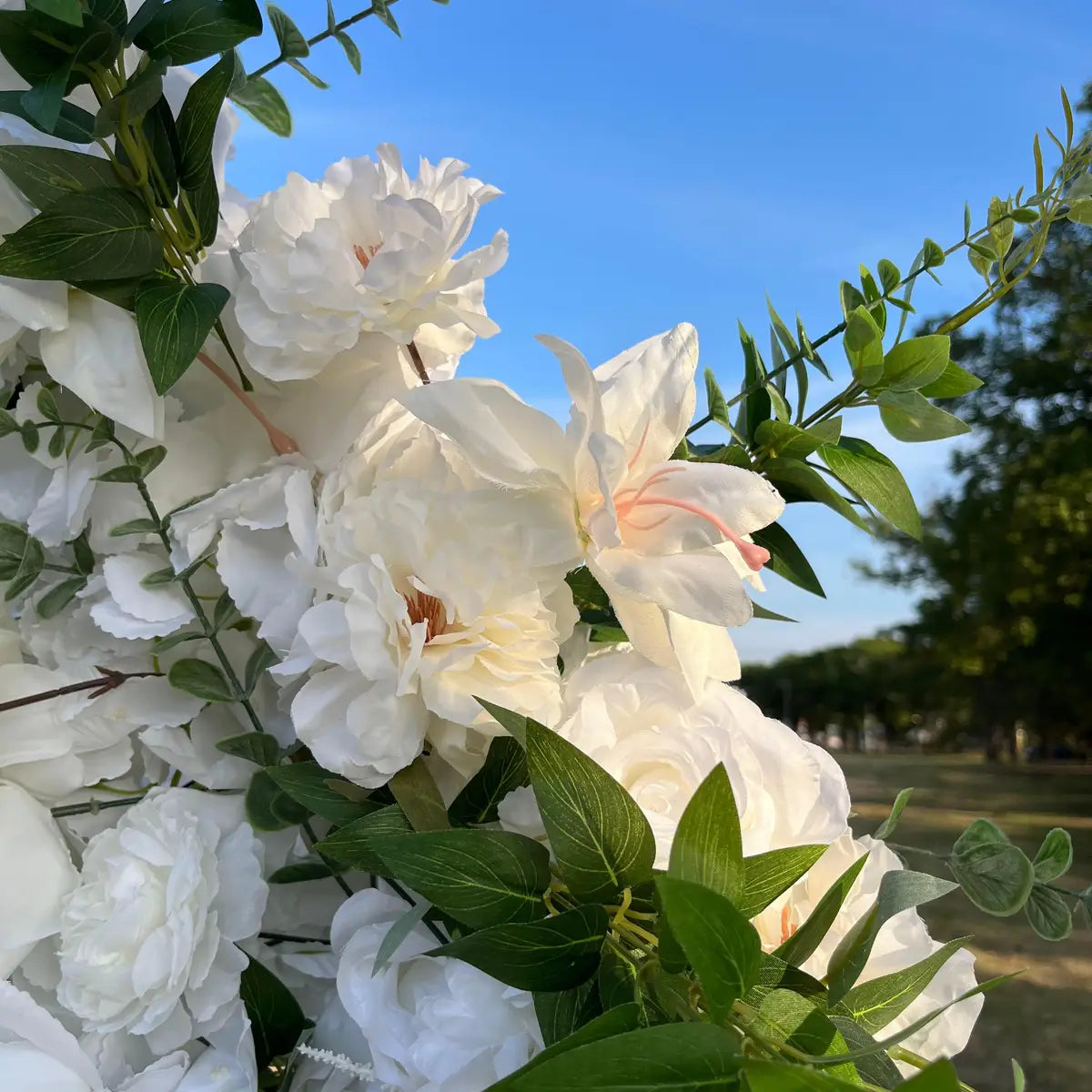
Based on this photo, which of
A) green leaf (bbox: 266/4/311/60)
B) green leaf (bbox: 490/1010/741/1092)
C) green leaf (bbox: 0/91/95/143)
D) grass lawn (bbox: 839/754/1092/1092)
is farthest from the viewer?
grass lawn (bbox: 839/754/1092/1092)

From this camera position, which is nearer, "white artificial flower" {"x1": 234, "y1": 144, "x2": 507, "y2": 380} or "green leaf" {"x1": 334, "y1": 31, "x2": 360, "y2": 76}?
"white artificial flower" {"x1": 234, "y1": 144, "x2": 507, "y2": 380}

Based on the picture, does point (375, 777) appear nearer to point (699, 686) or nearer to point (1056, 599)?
point (699, 686)

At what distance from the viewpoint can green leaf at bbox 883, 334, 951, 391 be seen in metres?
0.32

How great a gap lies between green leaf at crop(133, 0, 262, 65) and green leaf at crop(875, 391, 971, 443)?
22 cm

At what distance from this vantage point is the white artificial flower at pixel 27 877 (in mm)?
288

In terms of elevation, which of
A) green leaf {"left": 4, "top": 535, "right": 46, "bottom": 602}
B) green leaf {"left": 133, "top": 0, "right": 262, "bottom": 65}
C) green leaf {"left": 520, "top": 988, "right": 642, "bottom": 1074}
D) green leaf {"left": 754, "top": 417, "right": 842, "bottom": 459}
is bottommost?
green leaf {"left": 520, "top": 988, "right": 642, "bottom": 1074}

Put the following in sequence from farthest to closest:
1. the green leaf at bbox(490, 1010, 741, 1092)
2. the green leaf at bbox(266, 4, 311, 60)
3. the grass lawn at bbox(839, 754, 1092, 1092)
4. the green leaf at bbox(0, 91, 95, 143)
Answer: the grass lawn at bbox(839, 754, 1092, 1092) → the green leaf at bbox(266, 4, 311, 60) → the green leaf at bbox(0, 91, 95, 143) → the green leaf at bbox(490, 1010, 741, 1092)

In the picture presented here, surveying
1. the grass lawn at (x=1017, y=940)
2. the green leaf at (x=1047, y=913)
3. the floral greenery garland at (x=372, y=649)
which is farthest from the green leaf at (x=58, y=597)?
the grass lawn at (x=1017, y=940)

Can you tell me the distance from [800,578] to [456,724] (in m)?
0.15

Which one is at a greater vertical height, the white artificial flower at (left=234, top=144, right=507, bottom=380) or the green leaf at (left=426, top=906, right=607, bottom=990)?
the white artificial flower at (left=234, top=144, right=507, bottom=380)

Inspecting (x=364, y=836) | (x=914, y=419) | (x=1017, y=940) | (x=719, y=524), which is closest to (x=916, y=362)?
(x=914, y=419)

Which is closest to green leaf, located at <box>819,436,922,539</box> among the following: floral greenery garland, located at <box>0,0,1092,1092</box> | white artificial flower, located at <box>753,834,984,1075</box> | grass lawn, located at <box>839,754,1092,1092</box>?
floral greenery garland, located at <box>0,0,1092,1092</box>

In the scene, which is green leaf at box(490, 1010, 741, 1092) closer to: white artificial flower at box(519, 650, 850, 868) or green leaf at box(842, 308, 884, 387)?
white artificial flower at box(519, 650, 850, 868)

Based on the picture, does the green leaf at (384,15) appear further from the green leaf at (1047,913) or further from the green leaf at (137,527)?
the green leaf at (1047,913)
